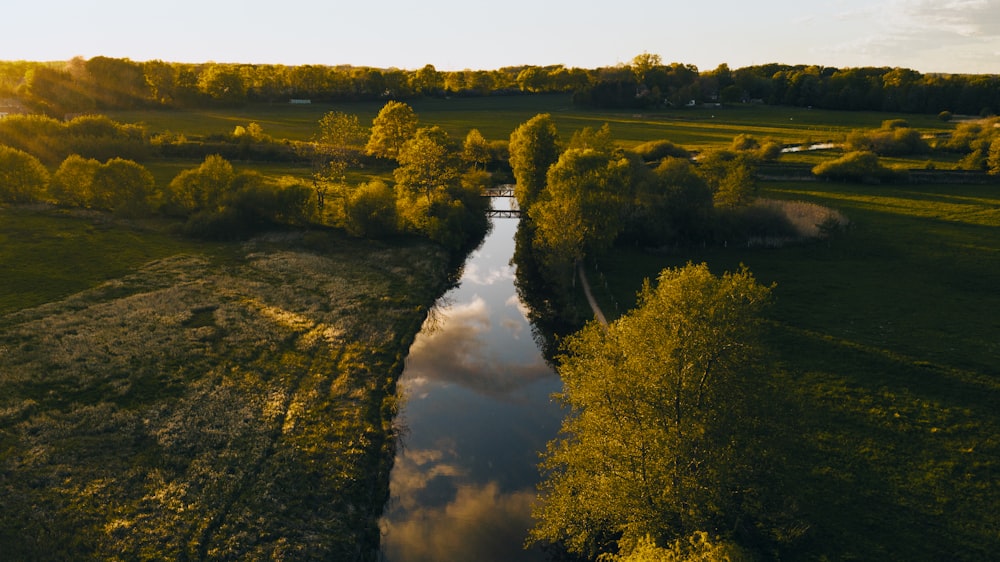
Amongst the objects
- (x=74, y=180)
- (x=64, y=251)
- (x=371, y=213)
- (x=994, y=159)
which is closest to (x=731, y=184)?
(x=371, y=213)

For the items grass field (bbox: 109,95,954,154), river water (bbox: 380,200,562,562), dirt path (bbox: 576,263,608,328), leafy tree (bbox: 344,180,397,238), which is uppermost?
grass field (bbox: 109,95,954,154)

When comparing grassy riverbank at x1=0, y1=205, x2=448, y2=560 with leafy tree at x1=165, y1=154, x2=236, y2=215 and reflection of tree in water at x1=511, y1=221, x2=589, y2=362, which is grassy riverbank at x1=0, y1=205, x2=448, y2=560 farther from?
leafy tree at x1=165, y1=154, x2=236, y2=215

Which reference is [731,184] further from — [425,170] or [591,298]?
[425,170]

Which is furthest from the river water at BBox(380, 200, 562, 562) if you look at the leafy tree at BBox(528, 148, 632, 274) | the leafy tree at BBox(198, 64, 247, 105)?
the leafy tree at BBox(198, 64, 247, 105)

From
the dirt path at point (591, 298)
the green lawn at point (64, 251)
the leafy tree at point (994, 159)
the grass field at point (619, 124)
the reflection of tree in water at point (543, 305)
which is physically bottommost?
the reflection of tree in water at point (543, 305)

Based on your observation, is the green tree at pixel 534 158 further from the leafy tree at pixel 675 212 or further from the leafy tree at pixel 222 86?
the leafy tree at pixel 222 86

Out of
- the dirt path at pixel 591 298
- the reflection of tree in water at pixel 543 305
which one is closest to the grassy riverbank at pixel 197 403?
the reflection of tree in water at pixel 543 305
